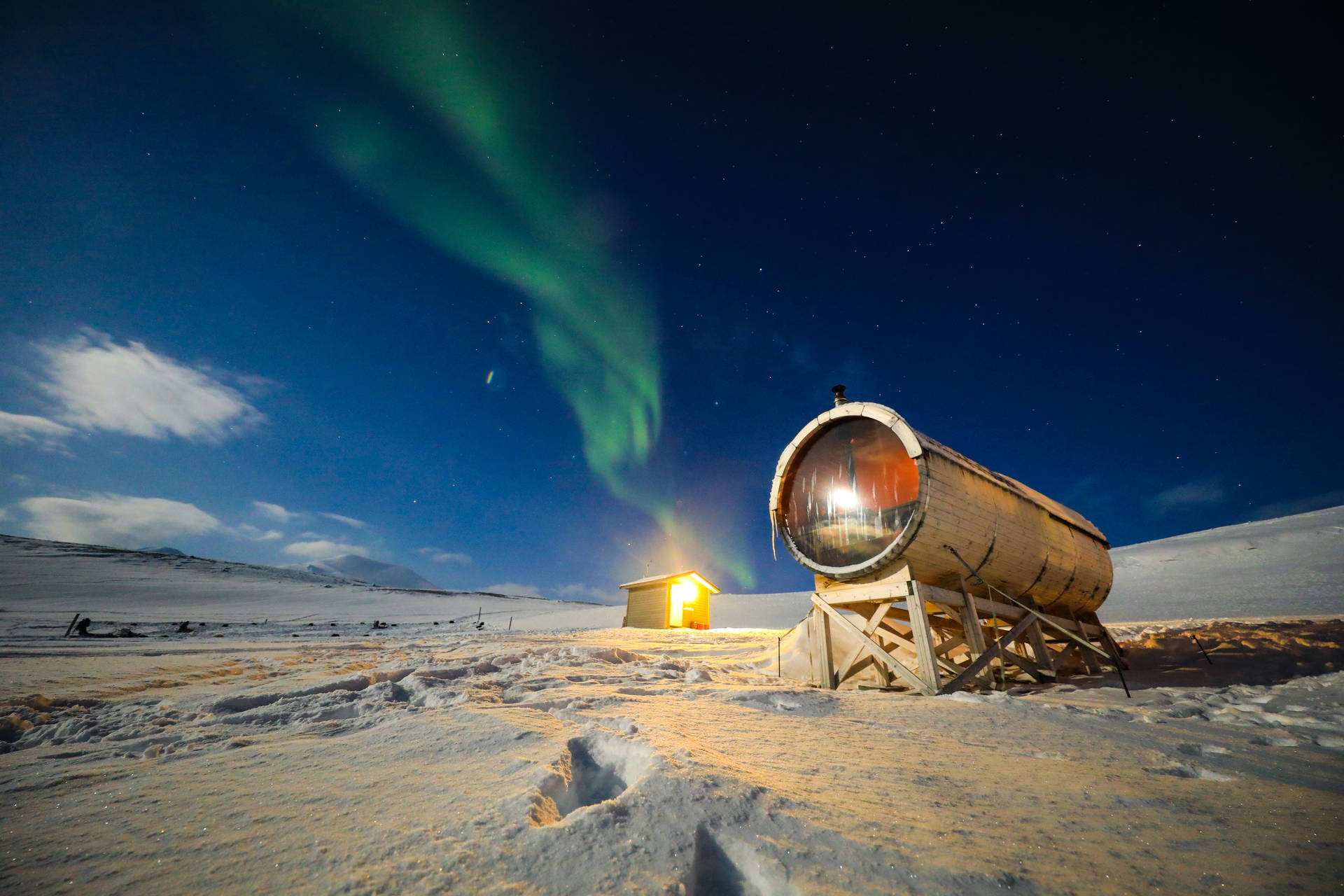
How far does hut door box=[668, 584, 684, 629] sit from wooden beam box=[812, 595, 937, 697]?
59.3ft

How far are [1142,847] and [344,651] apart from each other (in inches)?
468

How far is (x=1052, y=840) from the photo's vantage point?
1903mm

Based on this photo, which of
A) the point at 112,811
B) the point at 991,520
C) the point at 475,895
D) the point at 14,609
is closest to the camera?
the point at 475,895

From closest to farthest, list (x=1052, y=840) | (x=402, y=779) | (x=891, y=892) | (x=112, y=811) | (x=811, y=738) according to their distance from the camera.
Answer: (x=891, y=892), (x=112, y=811), (x=1052, y=840), (x=402, y=779), (x=811, y=738)

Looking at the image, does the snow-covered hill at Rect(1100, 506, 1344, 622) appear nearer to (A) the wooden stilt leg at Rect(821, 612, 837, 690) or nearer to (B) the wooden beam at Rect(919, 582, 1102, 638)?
(B) the wooden beam at Rect(919, 582, 1102, 638)

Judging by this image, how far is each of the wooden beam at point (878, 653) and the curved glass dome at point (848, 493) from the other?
0.64 m

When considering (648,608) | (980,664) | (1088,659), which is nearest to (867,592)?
(980,664)

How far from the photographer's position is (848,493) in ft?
22.7

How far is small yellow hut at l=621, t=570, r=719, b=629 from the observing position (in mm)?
24297

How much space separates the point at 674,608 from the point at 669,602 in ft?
1.28

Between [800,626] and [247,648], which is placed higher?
[800,626]

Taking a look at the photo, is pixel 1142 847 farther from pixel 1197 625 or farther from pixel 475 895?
pixel 1197 625

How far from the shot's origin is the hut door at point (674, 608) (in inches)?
939


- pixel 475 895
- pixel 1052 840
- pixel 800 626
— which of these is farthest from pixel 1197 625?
pixel 475 895
